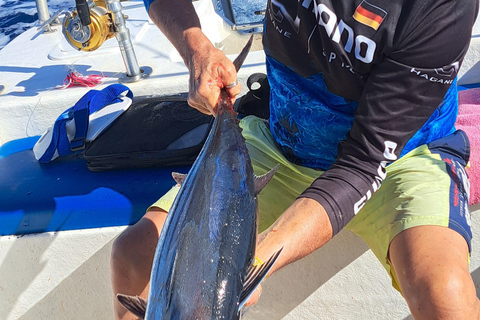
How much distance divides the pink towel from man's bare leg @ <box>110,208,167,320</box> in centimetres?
121

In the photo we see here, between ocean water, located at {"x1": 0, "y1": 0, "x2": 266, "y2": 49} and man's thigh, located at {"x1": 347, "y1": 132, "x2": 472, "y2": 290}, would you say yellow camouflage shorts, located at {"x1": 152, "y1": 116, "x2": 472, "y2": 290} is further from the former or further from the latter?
ocean water, located at {"x1": 0, "y1": 0, "x2": 266, "y2": 49}

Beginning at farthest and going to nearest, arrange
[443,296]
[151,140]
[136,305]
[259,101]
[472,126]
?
[259,101] → [151,140] → [472,126] → [443,296] → [136,305]

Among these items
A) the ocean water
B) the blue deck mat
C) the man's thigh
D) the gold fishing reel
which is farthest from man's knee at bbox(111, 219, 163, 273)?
the ocean water

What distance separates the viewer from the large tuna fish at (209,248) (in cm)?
89

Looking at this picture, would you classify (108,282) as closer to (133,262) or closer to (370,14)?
(133,262)

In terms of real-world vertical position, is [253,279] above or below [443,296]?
above

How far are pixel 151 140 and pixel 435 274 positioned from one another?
1325 millimetres

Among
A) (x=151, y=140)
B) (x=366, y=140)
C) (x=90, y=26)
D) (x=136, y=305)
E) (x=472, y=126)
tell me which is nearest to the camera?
(x=136, y=305)

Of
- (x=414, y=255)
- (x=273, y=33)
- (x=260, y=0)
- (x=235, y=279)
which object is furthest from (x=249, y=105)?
(x=260, y=0)

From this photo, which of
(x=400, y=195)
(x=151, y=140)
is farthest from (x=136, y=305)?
(x=151, y=140)

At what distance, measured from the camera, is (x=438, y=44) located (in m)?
1.28

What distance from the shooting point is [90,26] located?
7.64 feet

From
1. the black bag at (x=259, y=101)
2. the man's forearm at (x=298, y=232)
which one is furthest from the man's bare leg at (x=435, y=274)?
the black bag at (x=259, y=101)

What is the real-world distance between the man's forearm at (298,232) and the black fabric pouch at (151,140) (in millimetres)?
761
